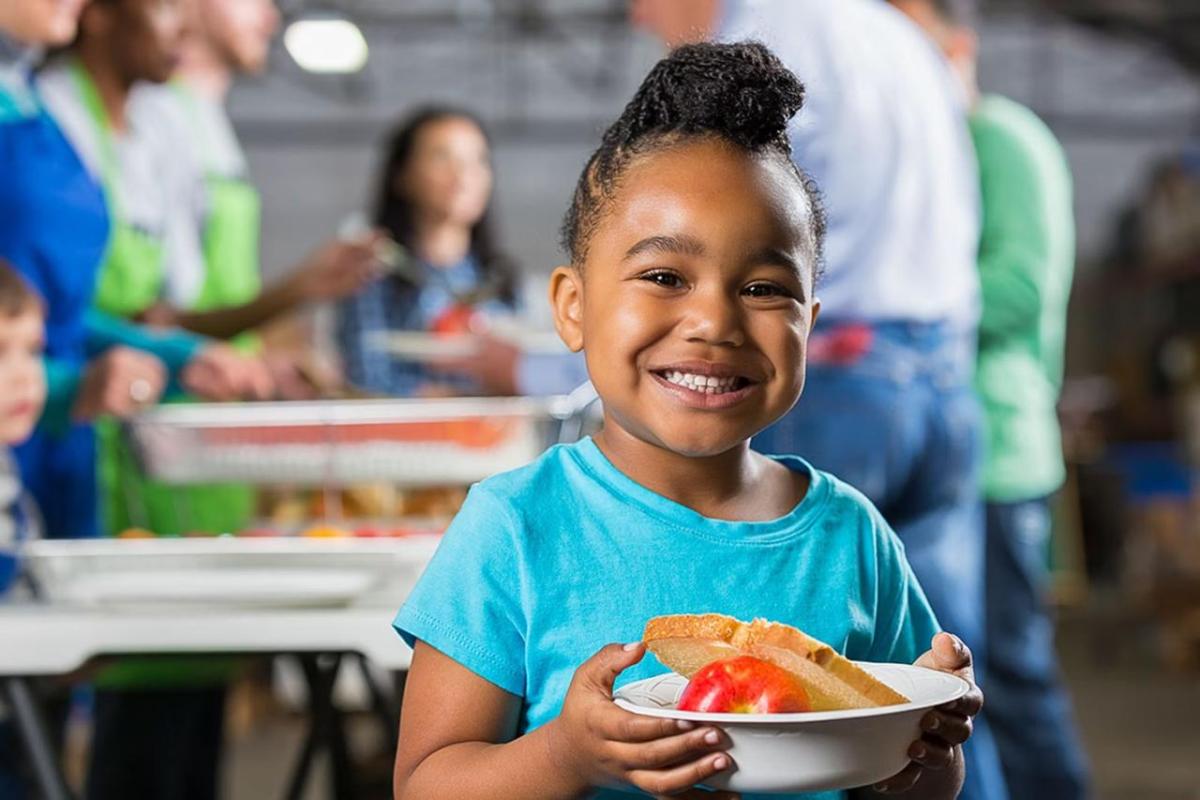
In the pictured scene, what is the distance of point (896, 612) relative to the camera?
3.50ft

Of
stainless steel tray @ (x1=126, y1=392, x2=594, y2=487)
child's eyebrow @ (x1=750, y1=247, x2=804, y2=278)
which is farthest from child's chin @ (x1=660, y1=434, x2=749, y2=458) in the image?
stainless steel tray @ (x1=126, y1=392, x2=594, y2=487)

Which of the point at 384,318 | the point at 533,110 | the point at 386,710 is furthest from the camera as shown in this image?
the point at 533,110

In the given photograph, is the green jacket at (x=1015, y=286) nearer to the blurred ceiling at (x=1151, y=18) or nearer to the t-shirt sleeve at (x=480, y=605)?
the t-shirt sleeve at (x=480, y=605)

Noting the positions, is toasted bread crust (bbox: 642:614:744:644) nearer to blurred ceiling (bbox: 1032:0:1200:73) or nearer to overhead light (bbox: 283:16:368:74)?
overhead light (bbox: 283:16:368:74)

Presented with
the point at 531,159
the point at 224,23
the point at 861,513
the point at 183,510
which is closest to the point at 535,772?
the point at 861,513

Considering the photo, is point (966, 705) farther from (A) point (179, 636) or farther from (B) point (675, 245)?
(A) point (179, 636)

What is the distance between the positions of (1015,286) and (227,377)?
1.37 meters

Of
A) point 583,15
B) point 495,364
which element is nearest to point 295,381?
point 495,364

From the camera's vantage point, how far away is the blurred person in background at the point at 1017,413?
277cm

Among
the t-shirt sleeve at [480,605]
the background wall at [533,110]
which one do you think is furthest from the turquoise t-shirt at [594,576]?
the background wall at [533,110]

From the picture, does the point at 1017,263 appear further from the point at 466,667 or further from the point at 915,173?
the point at 466,667

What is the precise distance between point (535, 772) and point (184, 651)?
2.39 ft

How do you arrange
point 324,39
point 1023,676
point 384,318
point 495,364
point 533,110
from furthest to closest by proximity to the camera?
point 533,110
point 324,39
point 384,318
point 1023,676
point 495,364

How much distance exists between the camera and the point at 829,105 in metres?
1.95
